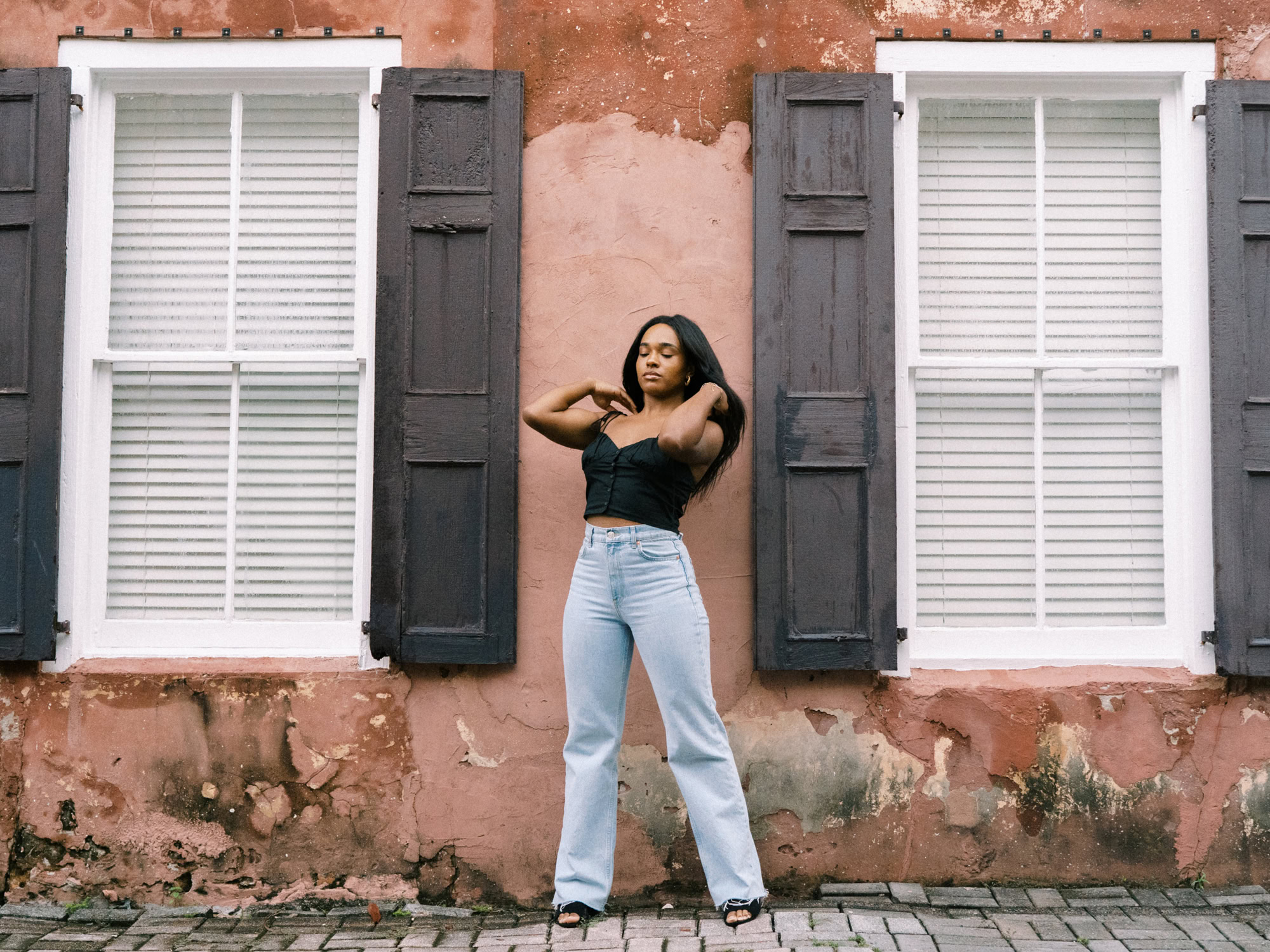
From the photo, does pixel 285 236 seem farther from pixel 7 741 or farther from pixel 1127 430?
pixel 1127 430

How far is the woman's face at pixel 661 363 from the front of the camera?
3.37 meters

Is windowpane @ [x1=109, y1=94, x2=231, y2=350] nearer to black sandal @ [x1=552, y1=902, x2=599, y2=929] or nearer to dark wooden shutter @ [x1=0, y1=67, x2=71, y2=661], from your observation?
dark wooden shutter @ [x1=0, y1=67, x2=71, y2=661]

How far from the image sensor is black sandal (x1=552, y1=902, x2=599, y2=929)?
339cm

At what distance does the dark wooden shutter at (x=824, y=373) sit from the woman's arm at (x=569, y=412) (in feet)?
1.95

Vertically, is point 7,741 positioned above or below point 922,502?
below

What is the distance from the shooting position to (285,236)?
13.1ft

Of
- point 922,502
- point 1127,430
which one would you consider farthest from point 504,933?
point 1127,430

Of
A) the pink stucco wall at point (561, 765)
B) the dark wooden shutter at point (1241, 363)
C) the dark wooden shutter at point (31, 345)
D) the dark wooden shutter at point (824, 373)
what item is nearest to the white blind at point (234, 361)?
the dark wooden shutter at point (31, 345)

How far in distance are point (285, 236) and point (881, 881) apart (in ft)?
10.6

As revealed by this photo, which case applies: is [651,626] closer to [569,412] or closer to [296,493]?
[569,412]

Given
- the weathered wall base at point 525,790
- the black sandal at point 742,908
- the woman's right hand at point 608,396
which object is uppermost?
the woman's right hand at point 608,396

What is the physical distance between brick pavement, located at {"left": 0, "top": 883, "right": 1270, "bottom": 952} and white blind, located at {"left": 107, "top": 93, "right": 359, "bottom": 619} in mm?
1070

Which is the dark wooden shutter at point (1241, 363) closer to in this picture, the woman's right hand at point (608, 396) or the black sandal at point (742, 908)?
the black sandal at point (742, 908)

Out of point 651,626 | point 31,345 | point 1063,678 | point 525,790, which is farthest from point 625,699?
point 31,345
